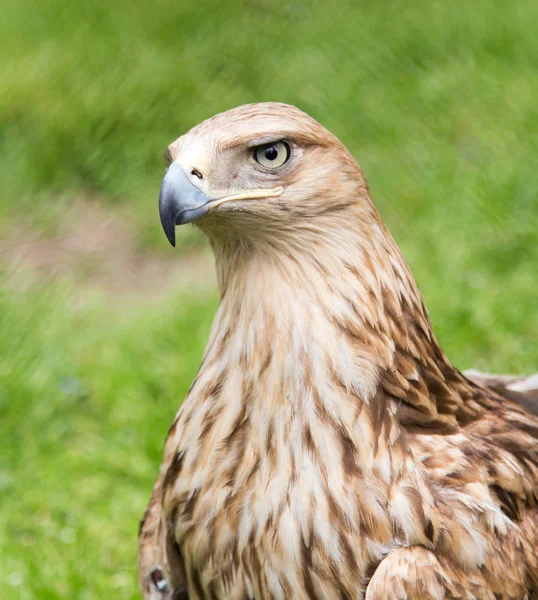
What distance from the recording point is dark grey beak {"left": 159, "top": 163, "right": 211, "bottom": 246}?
2.39 metres

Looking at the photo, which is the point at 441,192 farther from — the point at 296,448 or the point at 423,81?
the point at 296,448

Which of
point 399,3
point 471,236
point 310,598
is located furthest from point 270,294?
point 399,3

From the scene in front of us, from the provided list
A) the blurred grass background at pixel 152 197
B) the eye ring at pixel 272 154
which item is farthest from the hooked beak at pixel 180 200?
the blurred grass background at pixel 152 197

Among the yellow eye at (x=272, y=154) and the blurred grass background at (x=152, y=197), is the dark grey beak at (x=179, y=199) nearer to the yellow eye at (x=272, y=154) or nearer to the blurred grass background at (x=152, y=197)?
the yellow eye at (x=272, y=154)

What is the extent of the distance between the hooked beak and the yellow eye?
134 millimetres

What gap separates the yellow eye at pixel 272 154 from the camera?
2.51 metres

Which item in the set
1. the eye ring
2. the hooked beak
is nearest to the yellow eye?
the eye ring

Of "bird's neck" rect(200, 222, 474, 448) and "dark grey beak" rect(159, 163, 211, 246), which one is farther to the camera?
"bird's neck" rect(200, 222, 474, 448)

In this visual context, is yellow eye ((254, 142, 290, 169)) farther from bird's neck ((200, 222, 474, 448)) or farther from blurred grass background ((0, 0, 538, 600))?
blurred grass background ((0, 0, 538, 600))

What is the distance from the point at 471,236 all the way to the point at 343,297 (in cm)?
348

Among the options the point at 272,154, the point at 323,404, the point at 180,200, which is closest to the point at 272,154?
the point at 272,154

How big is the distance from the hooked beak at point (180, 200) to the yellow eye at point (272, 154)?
13 cm

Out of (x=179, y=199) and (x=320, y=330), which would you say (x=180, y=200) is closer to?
(x=179, y=199)

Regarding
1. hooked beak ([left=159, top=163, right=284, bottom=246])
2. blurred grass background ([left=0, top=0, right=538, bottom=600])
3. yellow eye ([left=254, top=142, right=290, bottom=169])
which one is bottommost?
hooked beak ([left=159, top=163, right=284, bottom=246])
